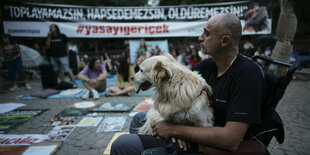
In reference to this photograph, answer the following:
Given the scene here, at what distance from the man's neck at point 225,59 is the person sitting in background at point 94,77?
17.8ft

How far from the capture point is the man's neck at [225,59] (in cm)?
159

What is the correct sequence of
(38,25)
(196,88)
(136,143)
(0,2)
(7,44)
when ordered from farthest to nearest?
(38,25), (0,2), (7,44), (196,88), (136,143)

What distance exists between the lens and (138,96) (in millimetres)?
6523

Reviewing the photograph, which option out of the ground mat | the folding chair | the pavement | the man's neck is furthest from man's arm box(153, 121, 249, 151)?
the ground mat

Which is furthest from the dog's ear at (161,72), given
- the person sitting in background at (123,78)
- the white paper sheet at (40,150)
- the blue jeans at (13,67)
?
the blue jeans at (13,67)

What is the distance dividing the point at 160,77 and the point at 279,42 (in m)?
8.59

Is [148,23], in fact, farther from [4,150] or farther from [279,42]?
[4,150]

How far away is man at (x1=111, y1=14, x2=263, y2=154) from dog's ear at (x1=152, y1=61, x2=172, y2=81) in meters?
0.43

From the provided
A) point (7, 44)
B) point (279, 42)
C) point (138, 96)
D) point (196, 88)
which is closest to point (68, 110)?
point (138, 96)

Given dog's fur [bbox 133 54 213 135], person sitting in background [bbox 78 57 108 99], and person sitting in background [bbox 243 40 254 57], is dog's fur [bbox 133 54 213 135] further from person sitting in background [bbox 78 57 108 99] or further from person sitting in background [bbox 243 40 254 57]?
person sitting in background [bbox 243 40 254 57]

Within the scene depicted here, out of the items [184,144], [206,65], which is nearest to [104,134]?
[184,144]

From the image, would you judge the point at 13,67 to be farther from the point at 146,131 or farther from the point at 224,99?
the point at 224,99

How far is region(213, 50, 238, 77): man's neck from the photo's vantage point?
1.59 m

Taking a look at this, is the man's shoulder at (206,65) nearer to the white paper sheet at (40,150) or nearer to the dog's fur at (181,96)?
the dog's fur at (181,96)
